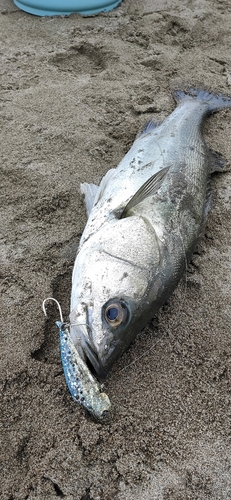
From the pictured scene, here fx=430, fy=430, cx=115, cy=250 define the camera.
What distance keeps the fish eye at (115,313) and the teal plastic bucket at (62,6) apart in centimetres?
457

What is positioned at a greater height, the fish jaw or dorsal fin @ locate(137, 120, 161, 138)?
dorsal fin @ locate(137, 120, 161, 138)

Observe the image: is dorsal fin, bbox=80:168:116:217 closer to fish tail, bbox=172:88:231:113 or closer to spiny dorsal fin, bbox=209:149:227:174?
spiny dorsal fin, bbox=209:149:227:174

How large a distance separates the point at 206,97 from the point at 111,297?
2.78 m

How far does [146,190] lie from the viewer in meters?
2.70

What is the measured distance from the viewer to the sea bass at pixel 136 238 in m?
2.19

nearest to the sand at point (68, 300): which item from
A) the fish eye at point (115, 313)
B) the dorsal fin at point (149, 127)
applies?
the dorsal fin at point (149, 127)

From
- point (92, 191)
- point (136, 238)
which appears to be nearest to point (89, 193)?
point (92, 191)

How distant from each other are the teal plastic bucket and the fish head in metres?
4.13

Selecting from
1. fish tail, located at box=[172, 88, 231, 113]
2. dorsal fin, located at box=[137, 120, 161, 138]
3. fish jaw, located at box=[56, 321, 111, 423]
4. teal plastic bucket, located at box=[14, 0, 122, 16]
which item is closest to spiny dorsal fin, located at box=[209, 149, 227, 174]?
dorsal fin, located at box=[137, 120, 161, 138]

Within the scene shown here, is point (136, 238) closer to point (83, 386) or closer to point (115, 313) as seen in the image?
point (115, 313)

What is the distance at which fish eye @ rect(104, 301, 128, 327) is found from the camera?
7.07 ft

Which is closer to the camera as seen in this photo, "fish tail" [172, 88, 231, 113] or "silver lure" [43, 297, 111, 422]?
"silver lure" [43, 297, 111, 422]

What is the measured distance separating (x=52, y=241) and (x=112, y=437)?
135 centimetres

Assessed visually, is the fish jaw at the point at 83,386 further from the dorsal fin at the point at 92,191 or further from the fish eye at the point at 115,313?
the dorsal fin at the point at 92,191
